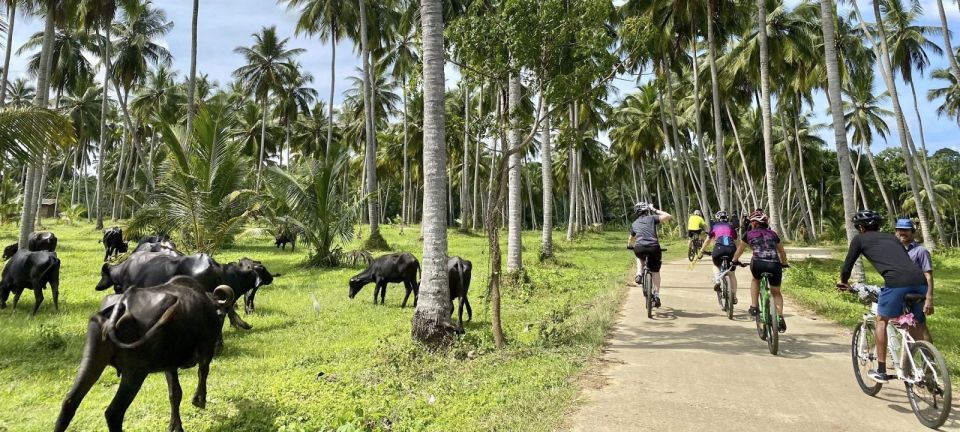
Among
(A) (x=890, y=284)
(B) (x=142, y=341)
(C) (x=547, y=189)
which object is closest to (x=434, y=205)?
(B) (x=142, y=341)

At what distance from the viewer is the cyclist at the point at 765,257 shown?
24.1 ft

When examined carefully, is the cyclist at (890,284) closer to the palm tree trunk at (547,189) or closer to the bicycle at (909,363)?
the bicycle at (909,363)

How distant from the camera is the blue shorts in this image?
5.15 meters

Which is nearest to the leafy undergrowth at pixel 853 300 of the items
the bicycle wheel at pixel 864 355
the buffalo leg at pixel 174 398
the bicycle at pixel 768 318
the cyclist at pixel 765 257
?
the bicycle wheel at pixel 864 355

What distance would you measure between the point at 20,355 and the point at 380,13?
25.5 metres

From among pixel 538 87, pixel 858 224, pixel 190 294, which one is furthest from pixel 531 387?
pixel 538 87

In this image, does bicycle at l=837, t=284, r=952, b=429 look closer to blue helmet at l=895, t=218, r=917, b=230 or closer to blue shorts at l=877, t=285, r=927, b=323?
Answer: blue shorts at l=877, t=285, r=927, b=323

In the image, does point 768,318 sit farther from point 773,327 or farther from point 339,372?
point 339,372

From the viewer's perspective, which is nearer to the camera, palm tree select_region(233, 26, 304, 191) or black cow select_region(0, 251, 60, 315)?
black cow select_region(0, 251, 60, 315)

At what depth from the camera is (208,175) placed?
13562mm

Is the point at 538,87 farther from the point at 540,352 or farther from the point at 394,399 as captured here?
the point at 394,399

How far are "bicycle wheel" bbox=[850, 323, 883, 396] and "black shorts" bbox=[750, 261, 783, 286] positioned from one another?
62.2 inches

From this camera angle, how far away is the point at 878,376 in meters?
5.15

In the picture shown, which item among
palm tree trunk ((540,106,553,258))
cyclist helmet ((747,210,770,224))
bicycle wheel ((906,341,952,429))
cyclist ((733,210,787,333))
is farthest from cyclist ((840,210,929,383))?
palm tree trunk ((540,106,553,258))
